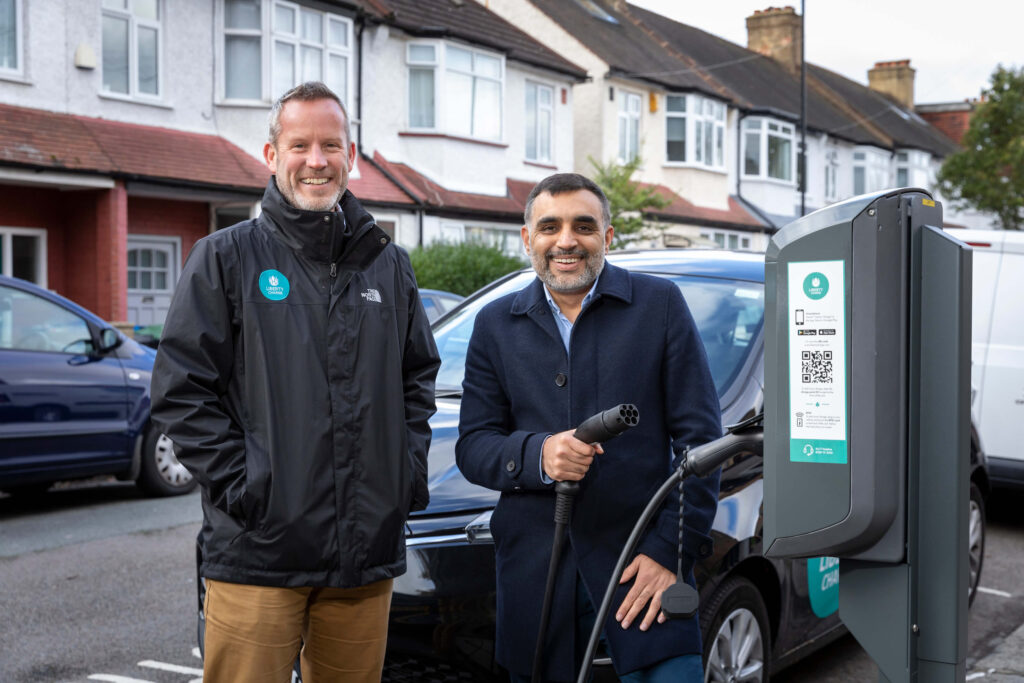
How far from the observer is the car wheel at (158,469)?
9180 mm

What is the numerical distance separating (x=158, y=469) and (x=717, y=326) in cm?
603

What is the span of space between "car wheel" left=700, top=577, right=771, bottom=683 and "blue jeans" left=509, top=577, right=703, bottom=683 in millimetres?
912

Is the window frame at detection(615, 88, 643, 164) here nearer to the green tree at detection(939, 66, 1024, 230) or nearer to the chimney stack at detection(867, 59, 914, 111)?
the green tree at detection(939, 66, 1024, 230)

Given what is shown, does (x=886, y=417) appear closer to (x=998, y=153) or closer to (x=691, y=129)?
(x=691, y=129)

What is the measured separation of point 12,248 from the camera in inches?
632

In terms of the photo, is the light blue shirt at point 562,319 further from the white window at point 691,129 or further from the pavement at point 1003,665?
the white window at point 691,129

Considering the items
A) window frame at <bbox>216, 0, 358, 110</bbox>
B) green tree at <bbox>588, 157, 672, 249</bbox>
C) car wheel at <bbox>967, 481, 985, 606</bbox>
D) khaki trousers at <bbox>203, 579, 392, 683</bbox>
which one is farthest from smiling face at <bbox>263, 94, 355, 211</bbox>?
green tree at <bbox>588, 157, 672, 249</bbox>

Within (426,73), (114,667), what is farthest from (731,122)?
(114,667)

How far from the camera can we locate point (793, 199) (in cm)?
3641

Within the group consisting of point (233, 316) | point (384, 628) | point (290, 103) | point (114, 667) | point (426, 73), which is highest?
point (426, 73)

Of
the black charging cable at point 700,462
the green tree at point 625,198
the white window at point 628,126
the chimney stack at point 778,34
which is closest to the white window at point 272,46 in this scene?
the green tree at point 625,198

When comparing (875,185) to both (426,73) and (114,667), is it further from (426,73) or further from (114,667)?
(114,667)

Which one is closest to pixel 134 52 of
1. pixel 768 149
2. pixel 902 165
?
pixel 768 149

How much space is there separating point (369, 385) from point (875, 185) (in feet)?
135
